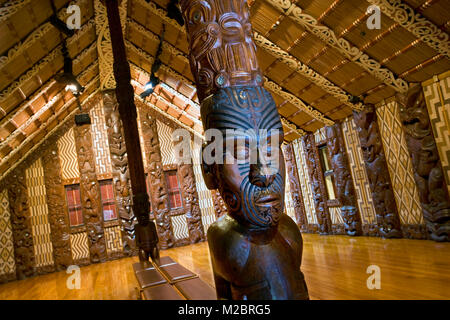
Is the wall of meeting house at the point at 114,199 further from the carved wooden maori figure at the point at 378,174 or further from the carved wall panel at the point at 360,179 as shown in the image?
the carved wooden maori figure at the point at 378,174

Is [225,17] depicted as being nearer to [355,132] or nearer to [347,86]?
[347,86]

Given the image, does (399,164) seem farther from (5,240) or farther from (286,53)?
(5,240)

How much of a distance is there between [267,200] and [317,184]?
20.2 feet

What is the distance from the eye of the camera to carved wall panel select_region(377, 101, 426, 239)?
187 inches

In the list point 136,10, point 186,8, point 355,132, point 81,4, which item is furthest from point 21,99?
point 355,132

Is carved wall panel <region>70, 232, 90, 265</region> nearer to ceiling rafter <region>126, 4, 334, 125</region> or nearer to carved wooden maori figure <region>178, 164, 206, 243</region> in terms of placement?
carved wooden maori figure <region>178, 164, 206, 243</region>

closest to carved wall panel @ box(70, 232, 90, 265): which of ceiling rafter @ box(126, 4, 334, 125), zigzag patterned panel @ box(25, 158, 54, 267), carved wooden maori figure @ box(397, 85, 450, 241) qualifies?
zigzag patterned panel @ box(25, 158, 54, 267)

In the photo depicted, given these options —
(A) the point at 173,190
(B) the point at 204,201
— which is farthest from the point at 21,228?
(B) the point at 204,201

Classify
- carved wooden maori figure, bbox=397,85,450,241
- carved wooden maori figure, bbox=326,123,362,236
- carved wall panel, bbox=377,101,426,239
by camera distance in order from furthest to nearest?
carved wooden maori figure, bbox=326,123,362,236 → carved wall panel, bbox=377,101,426,239 → carved wooden maori figure, bbox=397,85,450,241

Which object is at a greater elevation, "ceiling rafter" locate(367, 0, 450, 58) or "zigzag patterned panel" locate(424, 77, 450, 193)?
"ceiling rafter" locate(367, 0, 450, 58)

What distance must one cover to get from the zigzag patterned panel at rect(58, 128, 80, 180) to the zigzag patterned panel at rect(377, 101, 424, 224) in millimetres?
7757

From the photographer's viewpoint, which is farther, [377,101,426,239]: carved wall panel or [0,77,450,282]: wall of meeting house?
[0,77,450,282]: wall of meeting house

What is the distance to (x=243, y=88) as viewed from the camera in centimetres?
130

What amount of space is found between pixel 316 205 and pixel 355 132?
202 centimetres
